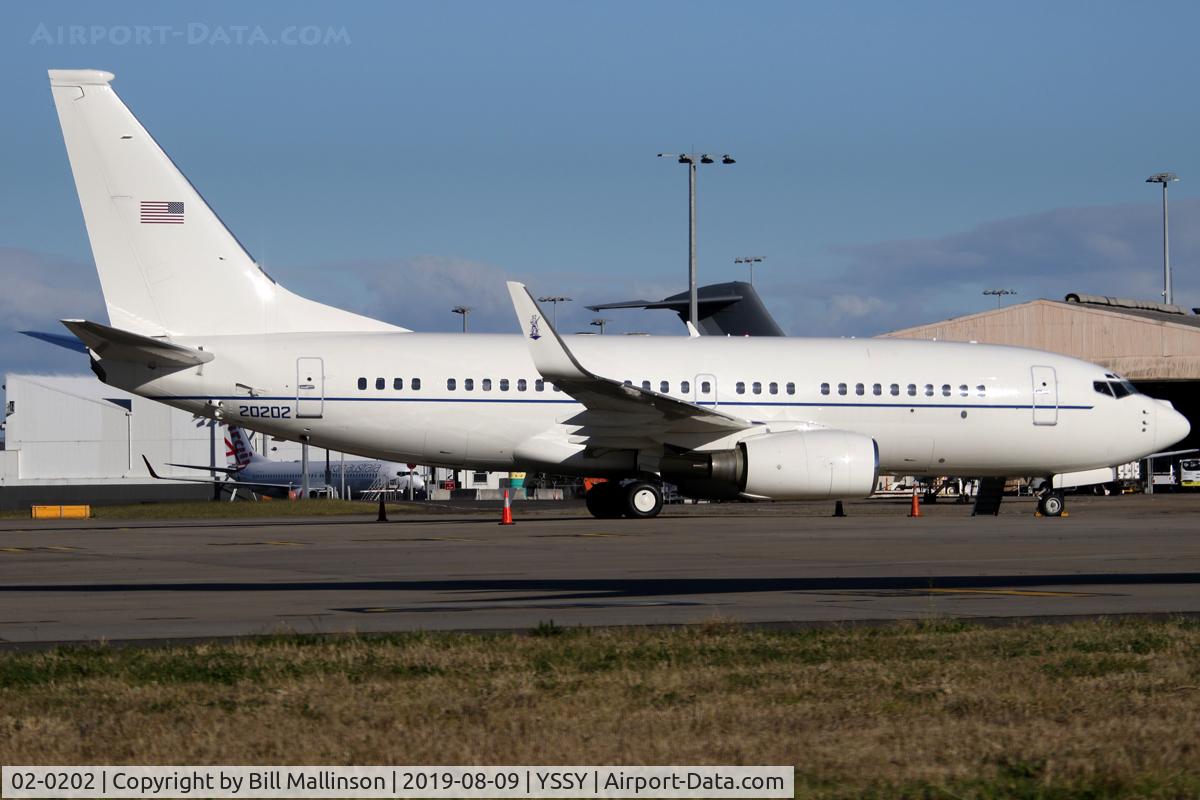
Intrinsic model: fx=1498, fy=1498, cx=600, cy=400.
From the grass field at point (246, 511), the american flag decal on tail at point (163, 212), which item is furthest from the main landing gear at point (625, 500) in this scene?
the american flag decal on tail at point (163, 212)

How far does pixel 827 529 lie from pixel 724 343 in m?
6.81

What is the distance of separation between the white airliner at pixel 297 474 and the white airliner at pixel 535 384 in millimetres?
45257

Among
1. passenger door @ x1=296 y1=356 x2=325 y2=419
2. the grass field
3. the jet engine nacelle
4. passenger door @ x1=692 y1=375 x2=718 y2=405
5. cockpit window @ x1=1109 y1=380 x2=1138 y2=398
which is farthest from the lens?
the grass field

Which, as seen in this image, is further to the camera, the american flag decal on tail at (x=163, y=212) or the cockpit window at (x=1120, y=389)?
the cockpit window at (x=1120, y=389)

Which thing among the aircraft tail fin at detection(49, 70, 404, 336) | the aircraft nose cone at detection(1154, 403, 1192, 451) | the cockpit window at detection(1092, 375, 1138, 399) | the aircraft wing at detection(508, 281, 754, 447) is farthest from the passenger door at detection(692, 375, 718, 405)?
the aircraft nose cone at detection(1154, 403, 1192, 451)

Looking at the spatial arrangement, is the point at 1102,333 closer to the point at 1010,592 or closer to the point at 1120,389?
the point at 1120,389

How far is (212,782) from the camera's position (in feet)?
17.4

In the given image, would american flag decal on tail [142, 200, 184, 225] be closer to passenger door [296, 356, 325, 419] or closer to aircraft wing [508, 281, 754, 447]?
passenger door [296, 356, 325, 419]

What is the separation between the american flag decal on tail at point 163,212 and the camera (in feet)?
92.9

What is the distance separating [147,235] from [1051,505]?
62.4 feet

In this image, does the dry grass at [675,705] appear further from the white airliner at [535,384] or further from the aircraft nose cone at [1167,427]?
the aircraft nose cone at [1167,427]

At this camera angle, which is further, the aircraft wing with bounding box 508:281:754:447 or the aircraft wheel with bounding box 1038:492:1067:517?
the aircraft wheel with bounding box 1038:492:1067:517

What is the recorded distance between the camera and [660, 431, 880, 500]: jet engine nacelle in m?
27.6

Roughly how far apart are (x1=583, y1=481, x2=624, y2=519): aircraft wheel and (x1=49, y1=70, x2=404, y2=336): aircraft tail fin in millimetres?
7059
